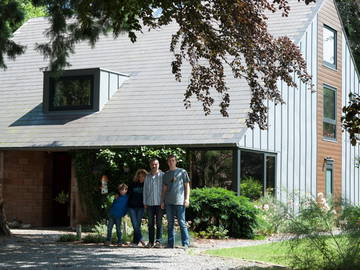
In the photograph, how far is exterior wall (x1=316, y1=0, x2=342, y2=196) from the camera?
2369cm

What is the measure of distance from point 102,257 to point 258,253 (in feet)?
9.03

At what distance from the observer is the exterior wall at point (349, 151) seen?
82.9ft

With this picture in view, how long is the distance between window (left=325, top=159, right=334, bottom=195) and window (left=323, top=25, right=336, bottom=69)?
3.20 m

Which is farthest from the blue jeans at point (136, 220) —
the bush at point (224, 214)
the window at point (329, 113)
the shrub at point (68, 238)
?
the window at point (329, 113)

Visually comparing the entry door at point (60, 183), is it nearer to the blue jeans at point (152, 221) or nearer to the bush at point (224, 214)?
the bush at point (224, 214)

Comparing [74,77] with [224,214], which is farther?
[74,77]

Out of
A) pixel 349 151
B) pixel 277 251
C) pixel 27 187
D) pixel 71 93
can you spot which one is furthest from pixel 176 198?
pixel 349 151

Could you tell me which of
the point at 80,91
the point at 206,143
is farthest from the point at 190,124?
the point at 80,91

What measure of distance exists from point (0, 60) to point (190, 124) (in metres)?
5.56

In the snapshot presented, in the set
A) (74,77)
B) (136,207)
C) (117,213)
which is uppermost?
(74,77)

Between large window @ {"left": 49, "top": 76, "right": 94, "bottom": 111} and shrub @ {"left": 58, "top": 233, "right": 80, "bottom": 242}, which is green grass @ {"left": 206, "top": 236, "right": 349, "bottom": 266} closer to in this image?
shrub @ {"left": 58, "top": 233, "right": 80, "bottom": 242}

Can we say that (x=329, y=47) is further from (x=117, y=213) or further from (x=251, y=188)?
(x=117, y=213)

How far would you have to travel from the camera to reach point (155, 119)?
20.2 meters

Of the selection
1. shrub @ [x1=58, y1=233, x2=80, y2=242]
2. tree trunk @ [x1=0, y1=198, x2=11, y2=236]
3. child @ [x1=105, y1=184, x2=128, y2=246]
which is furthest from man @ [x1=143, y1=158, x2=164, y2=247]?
tree trunk @ [x1=0, y1=198, x2=11, y2=236]
